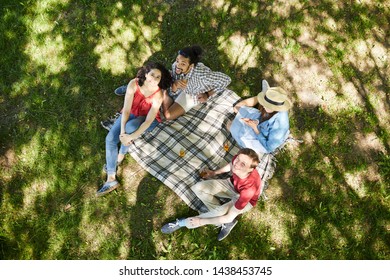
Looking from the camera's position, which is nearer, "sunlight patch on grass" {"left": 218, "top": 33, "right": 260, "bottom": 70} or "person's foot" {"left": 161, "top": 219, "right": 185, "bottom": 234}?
"person's foot" {"left": 161, "top": 219, "right": 185, "bottom": 234}

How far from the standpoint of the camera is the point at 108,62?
6273 millimetres

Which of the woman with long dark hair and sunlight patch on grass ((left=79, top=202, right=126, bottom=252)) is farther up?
the woman with long dark hair

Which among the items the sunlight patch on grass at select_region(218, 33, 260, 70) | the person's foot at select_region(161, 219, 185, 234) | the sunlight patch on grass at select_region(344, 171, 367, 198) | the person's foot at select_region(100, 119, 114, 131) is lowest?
the person's foot at select_region(161, 219, 185, 234)

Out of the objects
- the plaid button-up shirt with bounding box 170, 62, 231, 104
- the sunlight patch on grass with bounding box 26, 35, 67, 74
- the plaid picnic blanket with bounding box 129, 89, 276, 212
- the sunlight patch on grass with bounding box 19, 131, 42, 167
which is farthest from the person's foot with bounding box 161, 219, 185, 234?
the sunlight patch on grass with bounding box 26, 35, 67, 74

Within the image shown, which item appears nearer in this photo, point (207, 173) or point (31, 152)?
point (207, 173)

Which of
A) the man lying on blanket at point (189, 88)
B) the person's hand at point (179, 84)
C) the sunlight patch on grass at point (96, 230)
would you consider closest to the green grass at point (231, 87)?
the sunlight patch on grass at point (96, 230)

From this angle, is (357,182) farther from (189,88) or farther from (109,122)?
(109,122)

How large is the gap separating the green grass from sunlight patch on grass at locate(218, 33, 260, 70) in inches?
0.8

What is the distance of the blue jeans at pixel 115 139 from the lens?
5.01 m

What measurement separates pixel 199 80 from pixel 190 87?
7.3 inches

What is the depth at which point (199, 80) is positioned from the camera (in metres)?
5.52

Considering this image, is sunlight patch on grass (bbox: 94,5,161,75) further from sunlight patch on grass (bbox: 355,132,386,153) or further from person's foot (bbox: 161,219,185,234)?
sunlight patch on grass (bbox: 355,132,386,153)

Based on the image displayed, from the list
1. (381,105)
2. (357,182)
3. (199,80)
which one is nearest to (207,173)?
(199,80)

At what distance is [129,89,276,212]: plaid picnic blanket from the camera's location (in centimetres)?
529
